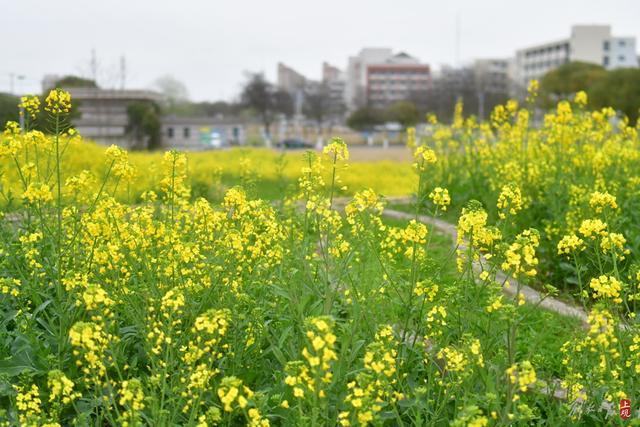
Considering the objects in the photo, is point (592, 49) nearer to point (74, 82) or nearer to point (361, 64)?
point (361, 64)

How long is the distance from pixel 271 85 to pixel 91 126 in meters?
42.4

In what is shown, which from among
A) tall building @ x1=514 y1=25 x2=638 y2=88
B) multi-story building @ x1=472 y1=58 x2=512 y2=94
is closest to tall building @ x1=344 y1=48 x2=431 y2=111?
tall building @ x1=514 y1=25 x2=638 y2=88

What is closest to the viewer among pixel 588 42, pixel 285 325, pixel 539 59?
pixel 285 325

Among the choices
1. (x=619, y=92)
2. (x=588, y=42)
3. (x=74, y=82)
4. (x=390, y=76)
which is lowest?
(x=74, y=82)

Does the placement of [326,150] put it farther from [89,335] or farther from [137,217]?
[89,335]

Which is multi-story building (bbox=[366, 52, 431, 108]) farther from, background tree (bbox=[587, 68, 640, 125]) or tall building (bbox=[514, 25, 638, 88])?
background tree (bbox=[587, 68, 640, 125])

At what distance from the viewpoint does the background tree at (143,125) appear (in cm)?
2303

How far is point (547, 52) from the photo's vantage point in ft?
296

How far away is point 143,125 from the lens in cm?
2352

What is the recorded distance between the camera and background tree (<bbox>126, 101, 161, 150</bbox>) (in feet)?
75.6

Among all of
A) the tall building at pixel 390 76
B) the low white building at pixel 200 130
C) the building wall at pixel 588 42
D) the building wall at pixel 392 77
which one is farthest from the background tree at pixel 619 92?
the building wall at pixel 392 77

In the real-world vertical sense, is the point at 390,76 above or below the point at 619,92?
above

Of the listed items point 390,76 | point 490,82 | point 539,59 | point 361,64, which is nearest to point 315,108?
point 490,82

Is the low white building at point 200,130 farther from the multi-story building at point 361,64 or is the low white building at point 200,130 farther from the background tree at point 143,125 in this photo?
the multi-story building at point 361,64
